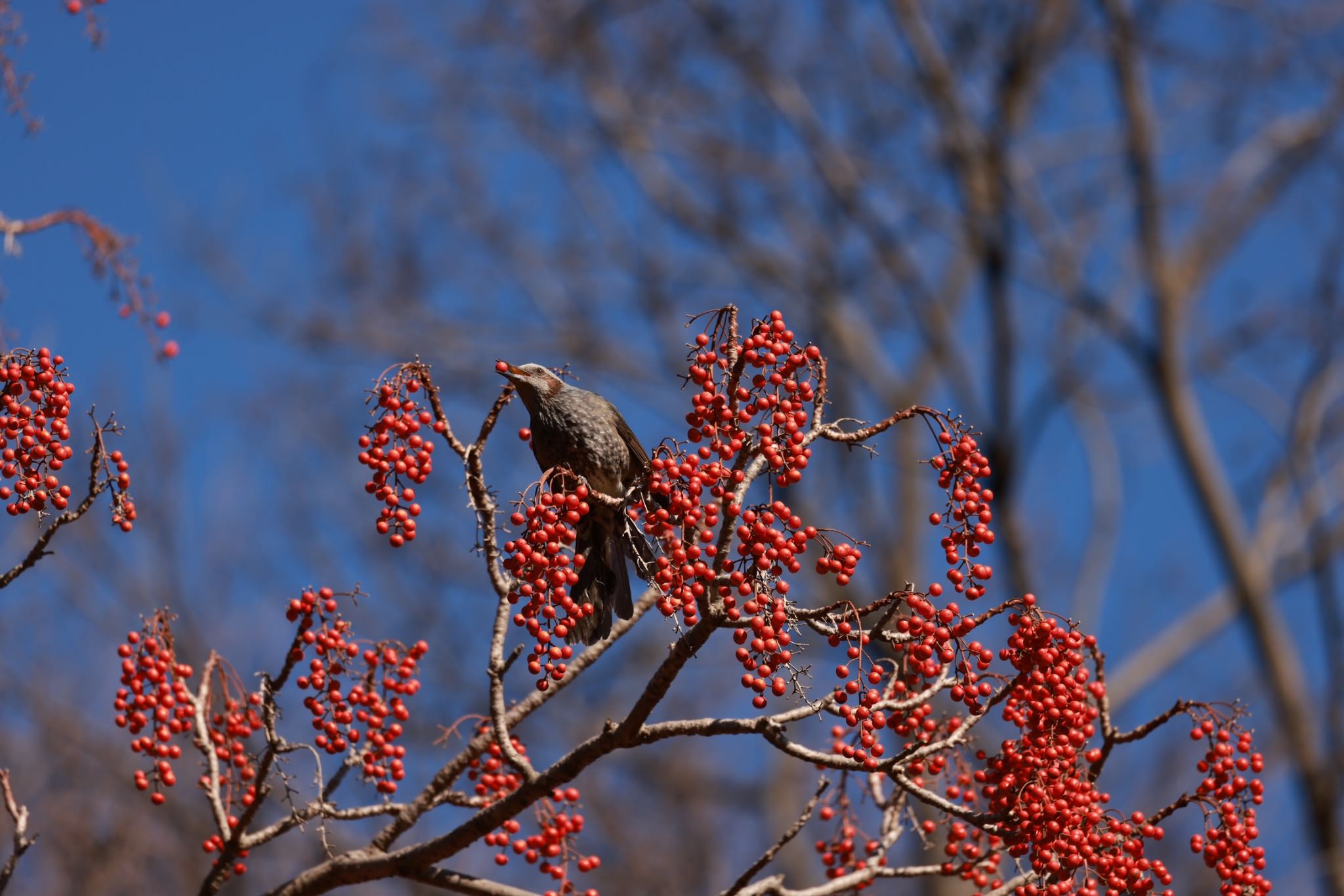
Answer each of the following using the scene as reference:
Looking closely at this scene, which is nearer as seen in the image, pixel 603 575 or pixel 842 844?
pixel 842 844

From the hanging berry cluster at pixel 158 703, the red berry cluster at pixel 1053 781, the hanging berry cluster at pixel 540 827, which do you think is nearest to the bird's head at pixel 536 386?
the hanging berry cluster at pixel 540 827

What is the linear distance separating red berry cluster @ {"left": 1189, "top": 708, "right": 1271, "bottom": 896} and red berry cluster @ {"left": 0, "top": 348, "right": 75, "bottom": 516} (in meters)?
2.41

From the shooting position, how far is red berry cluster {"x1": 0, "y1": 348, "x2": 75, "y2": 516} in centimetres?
271

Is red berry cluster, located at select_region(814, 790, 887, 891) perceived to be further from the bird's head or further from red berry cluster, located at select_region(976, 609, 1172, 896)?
the bird's head

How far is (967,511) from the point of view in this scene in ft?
8.84

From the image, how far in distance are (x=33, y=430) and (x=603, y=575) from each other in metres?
1.84

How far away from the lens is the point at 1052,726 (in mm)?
2701

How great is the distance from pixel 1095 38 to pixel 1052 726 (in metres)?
10.5

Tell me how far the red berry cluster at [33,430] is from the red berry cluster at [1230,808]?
2.41 m

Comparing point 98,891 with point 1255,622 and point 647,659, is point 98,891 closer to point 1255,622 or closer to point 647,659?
point 647,659

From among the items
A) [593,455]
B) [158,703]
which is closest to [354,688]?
[158,703]

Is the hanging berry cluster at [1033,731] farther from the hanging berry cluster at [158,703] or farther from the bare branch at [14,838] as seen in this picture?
the bare branch at [14,838]

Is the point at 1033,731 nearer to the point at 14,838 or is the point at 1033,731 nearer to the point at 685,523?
the point at 685,523

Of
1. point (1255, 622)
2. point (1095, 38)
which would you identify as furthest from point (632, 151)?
point (1255, 622)
